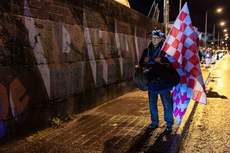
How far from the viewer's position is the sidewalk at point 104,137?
460cm

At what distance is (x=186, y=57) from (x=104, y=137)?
190 cm

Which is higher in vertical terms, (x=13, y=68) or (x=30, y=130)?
(x=13, y=68)

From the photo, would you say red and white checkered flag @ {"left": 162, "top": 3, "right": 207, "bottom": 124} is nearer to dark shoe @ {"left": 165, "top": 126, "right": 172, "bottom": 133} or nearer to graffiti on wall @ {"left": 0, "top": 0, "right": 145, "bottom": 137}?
dark shoe @ {"left": 165, "top": 126, "right": 172, "bottom": 133}

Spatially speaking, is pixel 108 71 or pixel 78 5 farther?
pixel 108 71

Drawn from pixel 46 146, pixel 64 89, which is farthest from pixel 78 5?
pixel 46 146

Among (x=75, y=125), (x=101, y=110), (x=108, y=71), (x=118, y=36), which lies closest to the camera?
(x=75, y=125)

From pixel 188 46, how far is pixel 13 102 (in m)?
2.91

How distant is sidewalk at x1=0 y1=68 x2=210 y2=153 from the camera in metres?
4.60

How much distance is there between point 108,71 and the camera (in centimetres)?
Result: 862

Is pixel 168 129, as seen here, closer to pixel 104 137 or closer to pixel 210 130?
pixel 104 137

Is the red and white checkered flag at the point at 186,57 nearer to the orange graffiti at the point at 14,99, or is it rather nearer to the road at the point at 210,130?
the road at the point at 210,130

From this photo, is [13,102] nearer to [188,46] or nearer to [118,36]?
[188,46]

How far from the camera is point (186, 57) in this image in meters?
4.82

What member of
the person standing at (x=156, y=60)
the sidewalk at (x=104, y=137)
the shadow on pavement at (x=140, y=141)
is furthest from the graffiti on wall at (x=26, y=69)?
the shadow on pavement at (x=140, y=141)
